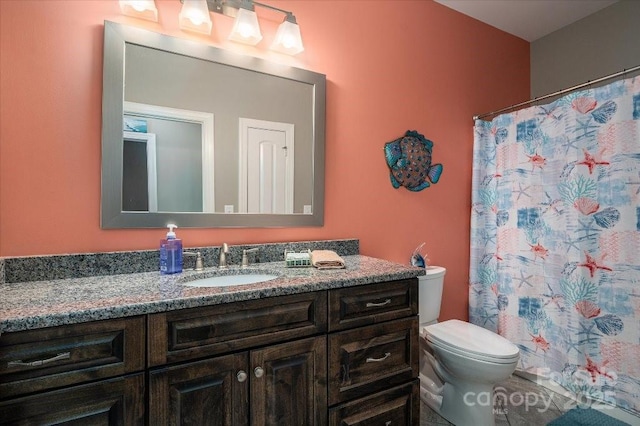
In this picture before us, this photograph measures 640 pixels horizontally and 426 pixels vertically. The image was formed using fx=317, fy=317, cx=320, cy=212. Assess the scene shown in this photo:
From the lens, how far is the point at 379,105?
2.00m

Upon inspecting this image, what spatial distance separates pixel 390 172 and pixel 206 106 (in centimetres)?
115

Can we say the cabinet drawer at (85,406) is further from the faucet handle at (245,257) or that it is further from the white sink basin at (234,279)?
the faucet handle at (245,257)

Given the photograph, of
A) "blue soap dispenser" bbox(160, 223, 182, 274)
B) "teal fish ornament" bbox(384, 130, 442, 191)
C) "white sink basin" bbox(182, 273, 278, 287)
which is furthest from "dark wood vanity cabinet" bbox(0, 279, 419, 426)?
"teal fish ornament" bbox(384, 130, 442, 191)

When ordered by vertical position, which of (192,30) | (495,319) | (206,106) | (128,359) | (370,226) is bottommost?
(495,319)

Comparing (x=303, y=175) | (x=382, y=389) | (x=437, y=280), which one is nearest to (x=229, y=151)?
(x=303, y=175)

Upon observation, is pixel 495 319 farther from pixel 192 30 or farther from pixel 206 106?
pixel 192 30

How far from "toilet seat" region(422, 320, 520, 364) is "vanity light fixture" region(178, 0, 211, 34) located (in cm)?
192

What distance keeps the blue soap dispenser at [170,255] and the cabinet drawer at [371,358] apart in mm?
715

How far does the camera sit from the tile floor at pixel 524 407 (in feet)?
5.68

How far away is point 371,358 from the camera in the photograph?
1267 millimetres

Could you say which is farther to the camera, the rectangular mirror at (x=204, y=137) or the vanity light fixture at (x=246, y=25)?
the vanity light fixture at (x=246, y=25)

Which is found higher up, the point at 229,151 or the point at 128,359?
the point at 229,151

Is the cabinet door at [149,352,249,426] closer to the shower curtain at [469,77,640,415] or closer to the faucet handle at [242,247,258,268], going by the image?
the faucet handle at [242,247,258,268]

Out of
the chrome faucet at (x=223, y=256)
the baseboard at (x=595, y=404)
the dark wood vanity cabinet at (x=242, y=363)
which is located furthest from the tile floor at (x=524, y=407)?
the chrome faucet at (x=223, y=256)
